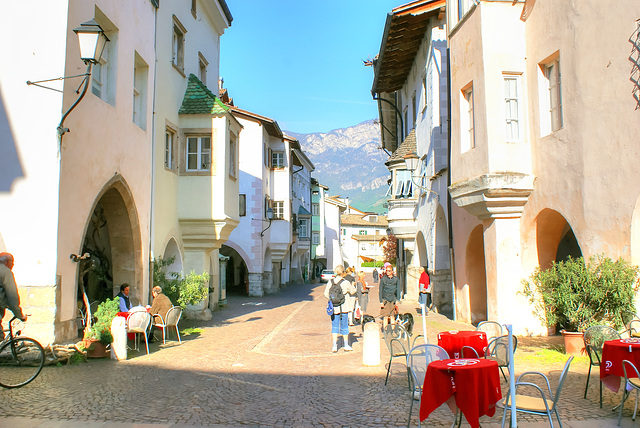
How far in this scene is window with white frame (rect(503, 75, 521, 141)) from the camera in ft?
39.5

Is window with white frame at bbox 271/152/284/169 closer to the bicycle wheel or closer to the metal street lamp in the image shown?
the metal street lamp

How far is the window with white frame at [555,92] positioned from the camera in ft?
36.9

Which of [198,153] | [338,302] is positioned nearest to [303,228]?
[198,153]

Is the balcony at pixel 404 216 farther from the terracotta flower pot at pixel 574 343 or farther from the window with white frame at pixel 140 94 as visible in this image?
the terracotta flower pot at pixel 574 343

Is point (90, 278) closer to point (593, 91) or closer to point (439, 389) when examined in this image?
point (439, 389)

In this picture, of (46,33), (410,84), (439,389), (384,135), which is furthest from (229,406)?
(384,135)

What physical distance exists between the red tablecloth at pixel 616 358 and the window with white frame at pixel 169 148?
511 inches

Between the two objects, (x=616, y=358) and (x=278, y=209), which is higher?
(x=278, y=209)

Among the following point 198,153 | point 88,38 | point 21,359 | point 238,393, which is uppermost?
point 88,38

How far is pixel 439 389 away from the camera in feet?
17.3

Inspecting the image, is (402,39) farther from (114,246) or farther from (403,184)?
(114,246)

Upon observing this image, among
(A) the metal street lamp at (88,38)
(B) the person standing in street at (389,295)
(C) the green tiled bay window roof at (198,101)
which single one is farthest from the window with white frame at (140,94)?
(B) the person standing in street at (389,295)

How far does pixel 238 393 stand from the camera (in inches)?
313

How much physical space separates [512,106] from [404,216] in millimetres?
12034
